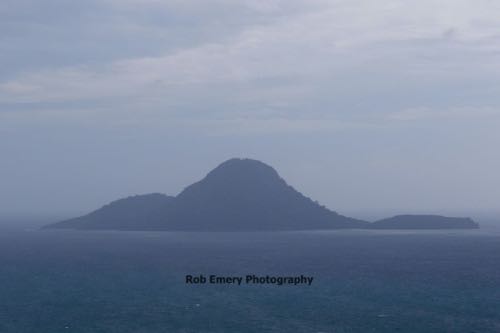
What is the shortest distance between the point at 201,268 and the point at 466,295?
60702 mm

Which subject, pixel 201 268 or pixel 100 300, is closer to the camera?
pixel 100 300

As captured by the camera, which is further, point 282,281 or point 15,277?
point 15,277

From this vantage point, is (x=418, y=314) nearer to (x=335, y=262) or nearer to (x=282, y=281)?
(x=282, y=281)

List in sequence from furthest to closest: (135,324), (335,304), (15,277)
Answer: (15,277) → (335,304) → (135,324)

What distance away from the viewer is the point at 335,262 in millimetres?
157750

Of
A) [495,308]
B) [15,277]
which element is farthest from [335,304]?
[15,277]

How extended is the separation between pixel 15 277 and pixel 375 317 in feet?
250

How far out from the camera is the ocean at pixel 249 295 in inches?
3125

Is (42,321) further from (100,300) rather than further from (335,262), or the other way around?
(335,262)

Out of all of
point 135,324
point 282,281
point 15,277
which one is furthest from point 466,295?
point 15,277

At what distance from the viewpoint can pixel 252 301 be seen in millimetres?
96062

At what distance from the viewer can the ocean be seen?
7938 centimetres

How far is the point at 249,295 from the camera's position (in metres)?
102

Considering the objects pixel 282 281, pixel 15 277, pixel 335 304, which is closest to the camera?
pixel 335 304
